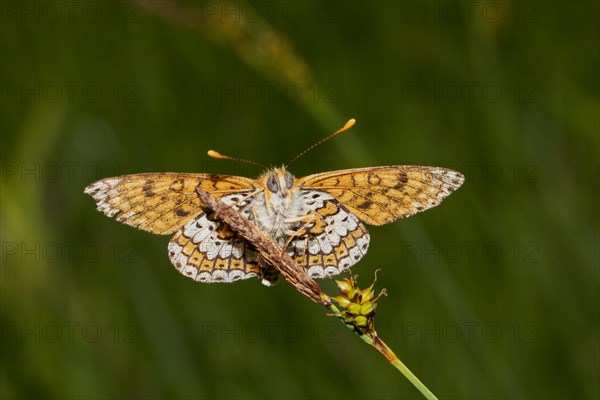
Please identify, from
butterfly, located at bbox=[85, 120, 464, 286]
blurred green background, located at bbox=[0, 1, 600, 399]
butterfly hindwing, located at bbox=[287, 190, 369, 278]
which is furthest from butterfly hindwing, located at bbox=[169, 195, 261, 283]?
blurred green background, located at bbox=[0, 1, 600, 399]

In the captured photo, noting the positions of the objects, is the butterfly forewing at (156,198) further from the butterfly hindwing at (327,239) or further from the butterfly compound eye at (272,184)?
the butterfly hindwing at (327,239)

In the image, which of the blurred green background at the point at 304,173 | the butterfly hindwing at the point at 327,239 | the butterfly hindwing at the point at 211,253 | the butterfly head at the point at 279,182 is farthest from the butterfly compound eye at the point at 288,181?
the blurred green background at the point at 304,173

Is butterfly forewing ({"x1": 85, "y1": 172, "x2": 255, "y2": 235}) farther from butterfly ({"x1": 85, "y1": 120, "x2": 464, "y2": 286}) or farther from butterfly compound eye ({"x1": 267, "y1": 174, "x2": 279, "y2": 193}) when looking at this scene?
butterfly compound eye ({"x1": 267, "y1": 174, "x2": 279, "y2": 193})

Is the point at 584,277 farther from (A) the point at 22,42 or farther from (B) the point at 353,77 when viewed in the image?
(A) the point at 22,42

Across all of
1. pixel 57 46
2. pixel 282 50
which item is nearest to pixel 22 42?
pixel 57 46

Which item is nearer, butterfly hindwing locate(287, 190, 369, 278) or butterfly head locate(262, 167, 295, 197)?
butterfly hindwing locate(287, 190, 369, 278)
